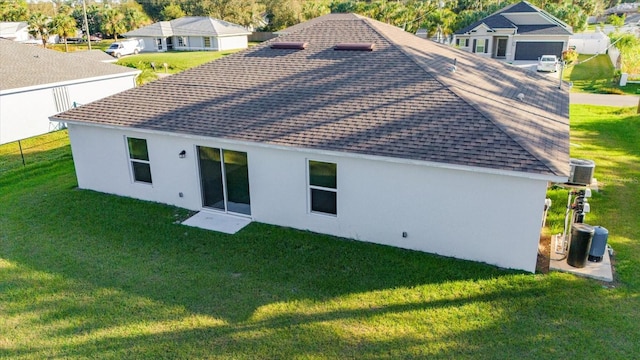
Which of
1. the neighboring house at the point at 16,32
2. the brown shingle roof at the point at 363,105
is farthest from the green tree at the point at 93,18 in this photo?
the brown shingle roof at the point at 363,105

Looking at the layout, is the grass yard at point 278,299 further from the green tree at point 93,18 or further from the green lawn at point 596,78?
the green tree at point 93,18

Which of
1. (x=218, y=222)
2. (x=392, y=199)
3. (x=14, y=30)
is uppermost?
(x=14, y=30)

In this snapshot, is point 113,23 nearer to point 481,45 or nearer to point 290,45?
point 481,45

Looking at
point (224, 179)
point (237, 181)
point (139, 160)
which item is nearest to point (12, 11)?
point (139, 160)

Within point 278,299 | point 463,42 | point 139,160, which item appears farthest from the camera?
point 463,42

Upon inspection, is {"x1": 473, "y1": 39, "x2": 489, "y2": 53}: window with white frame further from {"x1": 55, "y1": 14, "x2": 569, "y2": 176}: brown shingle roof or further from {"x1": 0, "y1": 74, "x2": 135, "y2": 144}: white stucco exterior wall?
{"x1": 0, "y1": 74, "x2": 135, "y2": 144}: white stucco exterior wall
